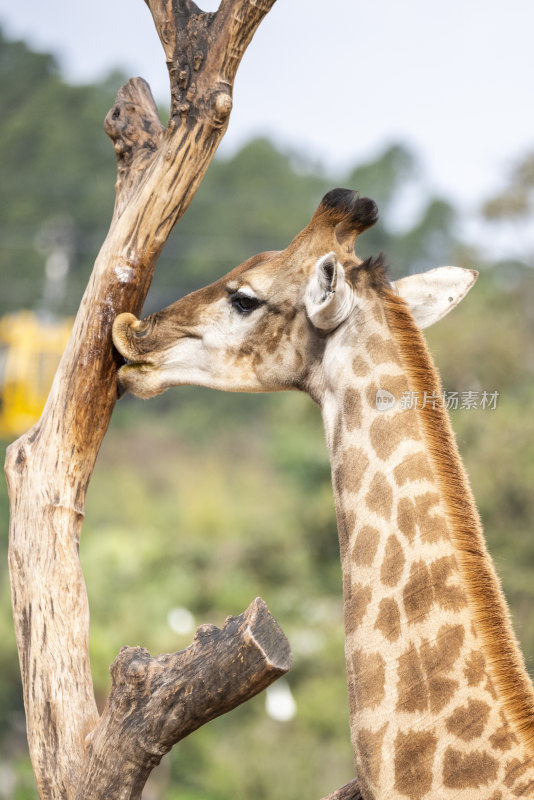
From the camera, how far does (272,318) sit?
3689mm

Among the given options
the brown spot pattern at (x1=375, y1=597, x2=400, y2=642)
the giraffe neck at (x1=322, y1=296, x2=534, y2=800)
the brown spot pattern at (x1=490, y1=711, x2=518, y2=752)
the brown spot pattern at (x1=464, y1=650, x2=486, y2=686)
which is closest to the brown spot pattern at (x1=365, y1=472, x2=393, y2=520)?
the giraffe neck at (x1=322, y1=296, x2=534, y2=800)

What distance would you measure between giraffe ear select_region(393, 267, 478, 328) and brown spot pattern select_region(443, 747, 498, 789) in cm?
168

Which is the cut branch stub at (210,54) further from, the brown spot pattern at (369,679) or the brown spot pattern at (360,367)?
the brown spot pattern at (369,679)

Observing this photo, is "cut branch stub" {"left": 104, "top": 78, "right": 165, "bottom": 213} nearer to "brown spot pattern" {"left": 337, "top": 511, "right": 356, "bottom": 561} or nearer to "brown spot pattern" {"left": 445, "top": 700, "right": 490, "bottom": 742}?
"brown spot pattern" {"left": 337, "top": 511, "right": 356, "bottom": 561}

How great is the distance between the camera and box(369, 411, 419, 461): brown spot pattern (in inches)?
133

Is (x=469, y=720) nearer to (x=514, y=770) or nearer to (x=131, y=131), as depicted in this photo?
(x=514, y=770)

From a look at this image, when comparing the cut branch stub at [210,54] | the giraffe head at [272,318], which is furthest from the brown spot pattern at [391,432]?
the cut branch stub at [210,54]

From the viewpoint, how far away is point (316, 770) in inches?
619

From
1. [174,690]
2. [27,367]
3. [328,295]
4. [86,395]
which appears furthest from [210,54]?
[27,367]

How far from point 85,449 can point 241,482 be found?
3705 centimetres

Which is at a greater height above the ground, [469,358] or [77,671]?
[469,358]

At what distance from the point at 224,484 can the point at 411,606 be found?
37329 mm

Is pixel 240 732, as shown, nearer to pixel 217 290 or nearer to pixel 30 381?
pixel 30 381

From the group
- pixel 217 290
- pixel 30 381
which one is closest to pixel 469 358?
pixel 30 381
